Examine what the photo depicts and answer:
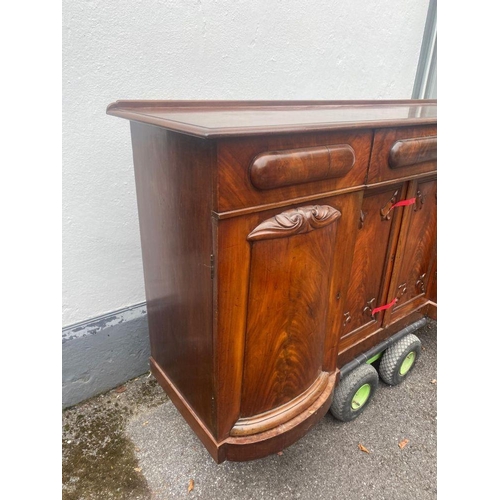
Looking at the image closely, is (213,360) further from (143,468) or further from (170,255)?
(143,468)

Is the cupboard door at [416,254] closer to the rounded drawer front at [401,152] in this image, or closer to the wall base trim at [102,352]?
the rounded drawer front at [401,152]

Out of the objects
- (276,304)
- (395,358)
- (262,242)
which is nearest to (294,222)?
(262,242)

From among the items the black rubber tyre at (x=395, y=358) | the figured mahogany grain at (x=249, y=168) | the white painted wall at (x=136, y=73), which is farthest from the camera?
the black rubber tyre at (x=395, y=358)

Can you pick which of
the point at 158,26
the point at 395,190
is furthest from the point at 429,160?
the point at 158,26

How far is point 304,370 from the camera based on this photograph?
1.19 meters

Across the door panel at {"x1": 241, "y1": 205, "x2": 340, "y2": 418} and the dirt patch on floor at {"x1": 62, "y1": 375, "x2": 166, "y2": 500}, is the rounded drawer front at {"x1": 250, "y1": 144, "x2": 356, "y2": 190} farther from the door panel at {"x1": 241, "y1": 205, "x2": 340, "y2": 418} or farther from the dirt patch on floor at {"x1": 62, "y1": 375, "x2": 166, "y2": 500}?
the dirt patch on floor at {"x1": 62, "y1": 375, "x2": 166, "y2": 500}

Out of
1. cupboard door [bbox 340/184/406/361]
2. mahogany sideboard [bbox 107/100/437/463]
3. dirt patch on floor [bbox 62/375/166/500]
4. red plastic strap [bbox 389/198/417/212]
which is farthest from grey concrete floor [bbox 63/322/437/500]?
red plastic strap [bbox 389/198/417/212]

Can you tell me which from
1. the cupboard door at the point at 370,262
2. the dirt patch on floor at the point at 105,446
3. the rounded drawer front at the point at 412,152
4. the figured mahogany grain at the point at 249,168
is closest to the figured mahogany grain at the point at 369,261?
the cupboard door at the point at 370,262

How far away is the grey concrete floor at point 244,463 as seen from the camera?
133cm

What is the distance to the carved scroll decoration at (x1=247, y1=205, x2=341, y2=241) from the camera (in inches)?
35.4

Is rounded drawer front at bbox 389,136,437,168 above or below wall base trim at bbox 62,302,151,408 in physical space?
above

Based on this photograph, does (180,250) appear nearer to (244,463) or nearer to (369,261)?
(369,261)

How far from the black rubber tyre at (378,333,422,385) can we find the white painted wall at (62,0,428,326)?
3.73 ft

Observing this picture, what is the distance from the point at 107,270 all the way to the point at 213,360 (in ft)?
2.52
